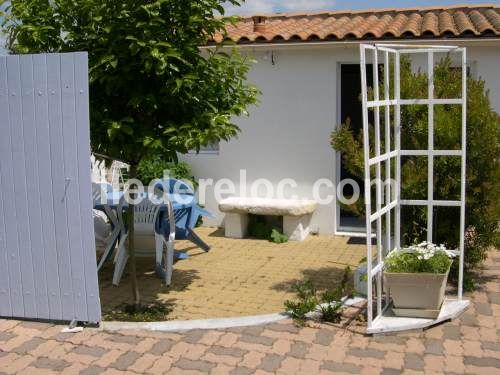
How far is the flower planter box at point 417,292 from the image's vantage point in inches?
200

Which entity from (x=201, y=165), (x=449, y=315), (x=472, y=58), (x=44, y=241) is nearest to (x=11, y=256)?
(x=44, y=241)

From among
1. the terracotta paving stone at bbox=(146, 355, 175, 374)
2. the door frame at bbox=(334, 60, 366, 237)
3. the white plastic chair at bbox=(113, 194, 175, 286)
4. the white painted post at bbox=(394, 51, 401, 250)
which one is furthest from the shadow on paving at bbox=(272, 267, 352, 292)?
the terracotta paving stone at bbox=(146, 355, 175, 374)

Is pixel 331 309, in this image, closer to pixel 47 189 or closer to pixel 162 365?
pixel 162 365

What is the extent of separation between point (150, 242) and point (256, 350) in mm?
2983

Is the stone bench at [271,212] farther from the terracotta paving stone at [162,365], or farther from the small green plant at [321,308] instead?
the terracotta paving stone at [162,365]

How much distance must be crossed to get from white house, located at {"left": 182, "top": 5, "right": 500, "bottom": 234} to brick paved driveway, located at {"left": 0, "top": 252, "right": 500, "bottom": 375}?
4.20 meters

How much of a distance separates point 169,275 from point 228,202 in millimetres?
2555

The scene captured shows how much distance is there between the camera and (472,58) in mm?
8422

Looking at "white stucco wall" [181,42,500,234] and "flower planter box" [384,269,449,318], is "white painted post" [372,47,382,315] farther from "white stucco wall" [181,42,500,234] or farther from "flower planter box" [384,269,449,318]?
"white stucco wall" [181,42,500,234]

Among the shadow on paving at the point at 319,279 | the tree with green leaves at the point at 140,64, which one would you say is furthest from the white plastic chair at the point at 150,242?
the tree with green leaves at the point at 140,64

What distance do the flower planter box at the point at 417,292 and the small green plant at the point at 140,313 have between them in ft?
6.72

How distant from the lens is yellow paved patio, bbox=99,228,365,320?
6035 mm

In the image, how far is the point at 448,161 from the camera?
5965mm

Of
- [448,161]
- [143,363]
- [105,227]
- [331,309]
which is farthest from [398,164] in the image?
[105,227]
